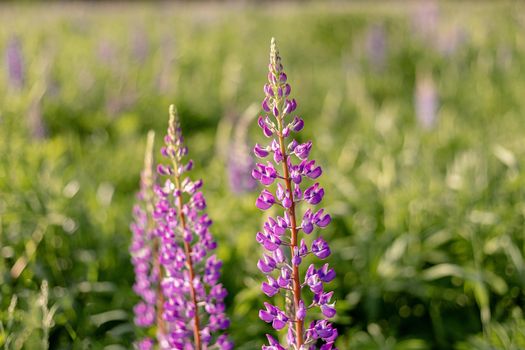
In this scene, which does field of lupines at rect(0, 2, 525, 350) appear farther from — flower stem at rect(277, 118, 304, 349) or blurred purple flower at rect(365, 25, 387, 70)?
blurred purple flower at rect(365, 25, 387, 70)

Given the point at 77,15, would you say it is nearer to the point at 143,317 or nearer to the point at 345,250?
the point at 345,250

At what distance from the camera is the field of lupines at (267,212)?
2.16 m

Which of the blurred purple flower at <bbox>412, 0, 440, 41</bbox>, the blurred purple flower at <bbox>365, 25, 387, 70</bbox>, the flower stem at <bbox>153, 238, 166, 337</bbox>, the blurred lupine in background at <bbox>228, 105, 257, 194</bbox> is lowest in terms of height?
the flower stem at <bbox>153, 238, 166, 337</bbox>

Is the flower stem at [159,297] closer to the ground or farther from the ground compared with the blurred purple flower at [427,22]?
closer to the ground

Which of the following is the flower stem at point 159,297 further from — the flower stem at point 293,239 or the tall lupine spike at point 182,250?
the flower stem at point 293,239

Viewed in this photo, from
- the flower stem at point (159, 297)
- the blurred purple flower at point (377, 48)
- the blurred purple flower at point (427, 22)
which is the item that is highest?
the blurred purple flower at point (427, 22)

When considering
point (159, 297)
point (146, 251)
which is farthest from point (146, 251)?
point (159, 297)

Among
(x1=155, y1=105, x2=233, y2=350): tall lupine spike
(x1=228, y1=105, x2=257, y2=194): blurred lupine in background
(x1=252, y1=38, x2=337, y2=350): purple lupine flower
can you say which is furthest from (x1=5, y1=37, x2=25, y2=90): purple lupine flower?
(x1=252, y1=38, x2=337, y2=350): purple lupine flower

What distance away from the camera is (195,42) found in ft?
35.7

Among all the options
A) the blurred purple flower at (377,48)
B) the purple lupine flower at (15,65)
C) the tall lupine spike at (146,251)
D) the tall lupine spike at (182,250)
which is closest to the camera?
the tall lupine spike at (182,250)

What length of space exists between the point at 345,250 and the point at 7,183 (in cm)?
215

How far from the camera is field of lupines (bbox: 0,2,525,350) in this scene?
2164mm

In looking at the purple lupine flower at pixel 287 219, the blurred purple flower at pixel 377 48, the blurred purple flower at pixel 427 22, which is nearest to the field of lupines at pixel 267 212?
the purple lupine flower at pixel 287 219

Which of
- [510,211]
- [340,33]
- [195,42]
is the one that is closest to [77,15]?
[195,42]
